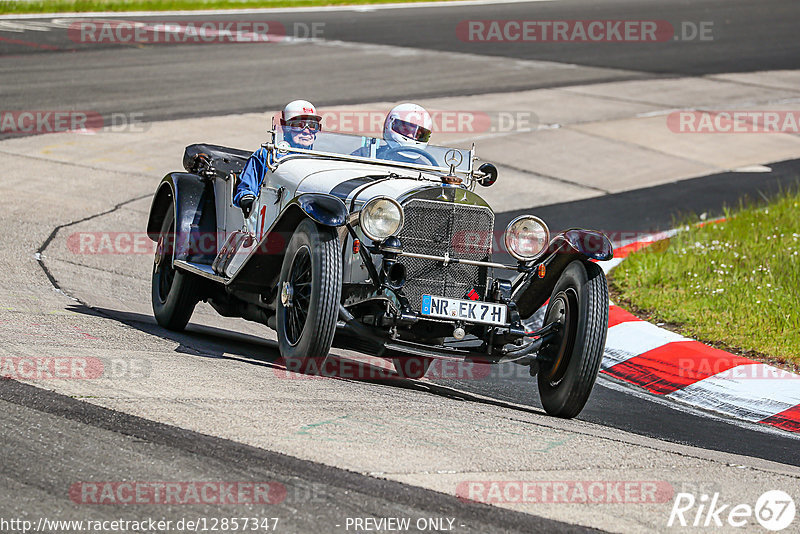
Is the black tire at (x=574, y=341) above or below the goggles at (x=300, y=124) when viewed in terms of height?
below

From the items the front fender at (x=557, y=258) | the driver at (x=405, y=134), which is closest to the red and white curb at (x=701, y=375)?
the front fender at (x=557, y=258)

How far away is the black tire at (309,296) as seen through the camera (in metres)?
5.91

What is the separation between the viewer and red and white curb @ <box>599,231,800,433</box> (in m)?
6.89

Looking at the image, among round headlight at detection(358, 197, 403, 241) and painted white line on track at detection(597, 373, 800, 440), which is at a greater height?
round headlight at detection(358, 197, 403, 241)

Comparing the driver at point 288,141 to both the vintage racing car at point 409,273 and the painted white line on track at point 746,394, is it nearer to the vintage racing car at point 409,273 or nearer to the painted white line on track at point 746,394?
the vintage racing car at point 409,273

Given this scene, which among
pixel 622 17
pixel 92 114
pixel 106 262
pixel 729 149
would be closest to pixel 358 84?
pixel 92 114

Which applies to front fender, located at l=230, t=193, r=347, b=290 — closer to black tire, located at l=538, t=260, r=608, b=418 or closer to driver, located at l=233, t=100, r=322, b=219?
driver, located at l=233, t=100, r=322, b=219

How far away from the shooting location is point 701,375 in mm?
7434

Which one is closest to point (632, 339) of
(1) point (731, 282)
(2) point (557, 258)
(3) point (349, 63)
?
(1) point (731, 282)
